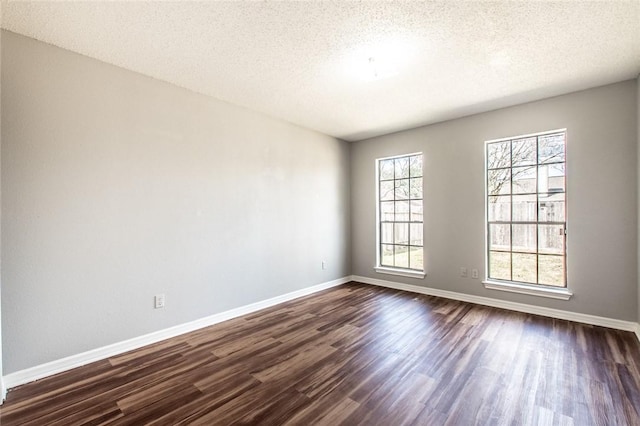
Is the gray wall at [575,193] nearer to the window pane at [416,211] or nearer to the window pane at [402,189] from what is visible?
the window pane at [416,211]

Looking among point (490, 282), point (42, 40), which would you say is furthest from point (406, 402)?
point (42, 40)

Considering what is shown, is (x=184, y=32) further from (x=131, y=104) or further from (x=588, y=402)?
(x=588, y=402)

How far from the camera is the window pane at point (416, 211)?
4.65 meters

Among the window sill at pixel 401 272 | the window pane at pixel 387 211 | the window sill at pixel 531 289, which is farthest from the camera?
the window pane at pixel 387 211

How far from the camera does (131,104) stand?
2746 mm

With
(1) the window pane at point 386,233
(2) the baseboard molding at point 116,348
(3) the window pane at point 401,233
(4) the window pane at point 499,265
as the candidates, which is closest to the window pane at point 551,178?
(4) the window pane at point 499,265

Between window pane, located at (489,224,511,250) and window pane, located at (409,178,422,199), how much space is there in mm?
1171

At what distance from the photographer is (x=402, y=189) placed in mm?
4910

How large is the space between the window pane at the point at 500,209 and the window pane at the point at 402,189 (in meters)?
1.28

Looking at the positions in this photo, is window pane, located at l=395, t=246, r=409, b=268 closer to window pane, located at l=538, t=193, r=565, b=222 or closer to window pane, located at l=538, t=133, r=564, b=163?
window pane, located at l=538, t=193, r=565, b=222

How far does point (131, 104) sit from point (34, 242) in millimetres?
1447

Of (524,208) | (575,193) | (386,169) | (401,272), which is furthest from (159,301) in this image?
(575,193)

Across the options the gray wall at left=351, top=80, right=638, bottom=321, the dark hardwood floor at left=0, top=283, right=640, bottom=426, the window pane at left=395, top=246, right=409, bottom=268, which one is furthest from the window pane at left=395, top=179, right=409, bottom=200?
the dark hardwood floor at left=0, top=283, right=640, bottom=426

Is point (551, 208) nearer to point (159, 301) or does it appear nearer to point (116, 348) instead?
point (159, 301)
